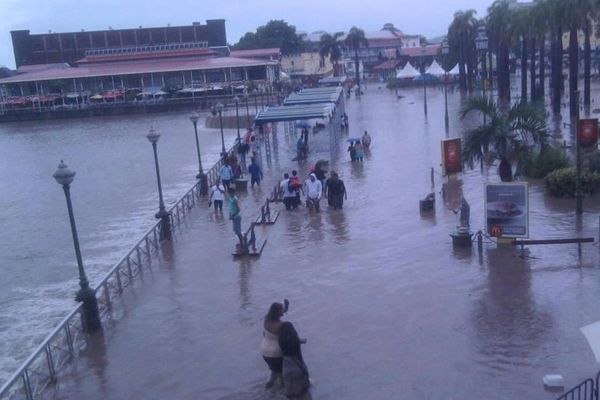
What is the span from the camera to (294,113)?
31375 mm

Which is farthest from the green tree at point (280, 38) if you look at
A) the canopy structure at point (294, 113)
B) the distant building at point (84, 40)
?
the canopy structure at point (294, 113)

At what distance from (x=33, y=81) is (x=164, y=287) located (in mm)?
91250

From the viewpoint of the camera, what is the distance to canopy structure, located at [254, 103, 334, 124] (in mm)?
30375

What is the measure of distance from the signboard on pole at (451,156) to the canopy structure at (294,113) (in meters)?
7.98

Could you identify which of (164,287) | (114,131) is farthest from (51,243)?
(114,131)

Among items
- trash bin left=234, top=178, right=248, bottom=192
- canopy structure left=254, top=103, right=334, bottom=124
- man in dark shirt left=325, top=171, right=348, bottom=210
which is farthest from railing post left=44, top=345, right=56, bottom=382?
canopy structure left=254, top=103, right=334, bottom=124

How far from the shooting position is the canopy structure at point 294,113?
30375 mm

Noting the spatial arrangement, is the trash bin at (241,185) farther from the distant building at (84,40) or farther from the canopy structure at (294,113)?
the distant building at (84,40)

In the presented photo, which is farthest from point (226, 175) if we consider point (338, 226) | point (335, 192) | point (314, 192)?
point (338, 226)

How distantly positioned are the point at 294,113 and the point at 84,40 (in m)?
104

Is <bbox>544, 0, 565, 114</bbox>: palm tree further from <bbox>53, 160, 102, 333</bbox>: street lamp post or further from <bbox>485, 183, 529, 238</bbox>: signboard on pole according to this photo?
<bbox>53, 160, 102, 333</bbox>: street lamp post

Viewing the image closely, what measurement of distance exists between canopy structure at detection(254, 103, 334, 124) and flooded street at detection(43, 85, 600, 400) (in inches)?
417

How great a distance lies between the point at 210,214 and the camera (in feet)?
71.8

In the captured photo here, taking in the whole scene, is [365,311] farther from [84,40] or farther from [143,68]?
[84,40]
